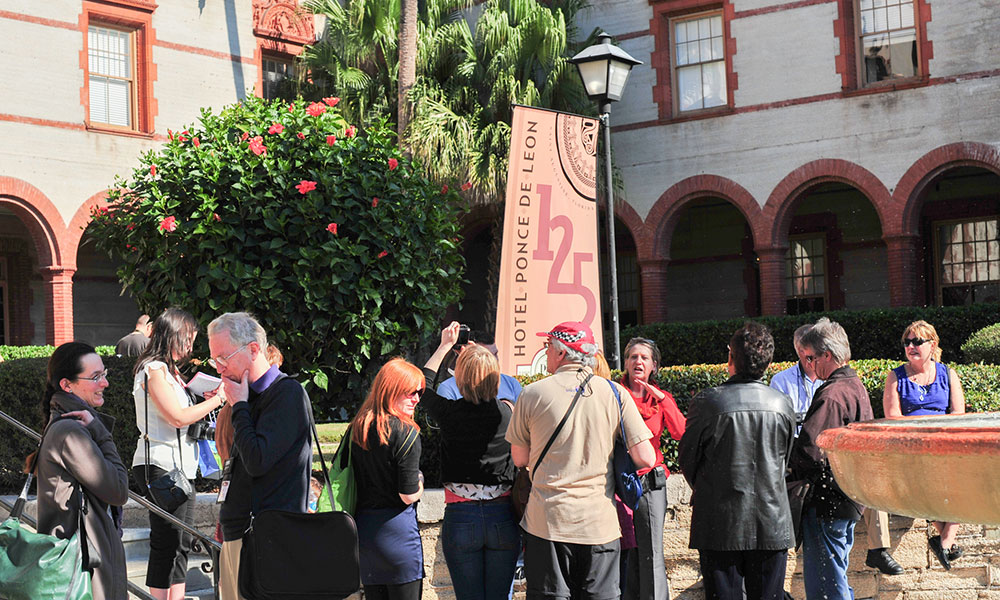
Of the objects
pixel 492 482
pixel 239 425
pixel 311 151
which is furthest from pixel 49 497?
pixel 311 151

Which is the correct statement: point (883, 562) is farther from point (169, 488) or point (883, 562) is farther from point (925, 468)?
point (169, 488)

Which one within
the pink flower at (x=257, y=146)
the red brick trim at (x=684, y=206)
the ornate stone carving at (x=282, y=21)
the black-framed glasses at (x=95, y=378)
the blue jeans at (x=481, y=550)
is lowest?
the blue jeans at (x=481, y=550)

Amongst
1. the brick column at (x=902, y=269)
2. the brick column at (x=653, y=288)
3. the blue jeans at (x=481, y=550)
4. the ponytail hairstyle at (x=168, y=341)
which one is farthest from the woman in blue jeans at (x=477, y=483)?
the brick column at (x=653, y=288)

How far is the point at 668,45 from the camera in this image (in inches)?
800

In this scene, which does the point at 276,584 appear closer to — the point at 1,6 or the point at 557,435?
the point at 557,435

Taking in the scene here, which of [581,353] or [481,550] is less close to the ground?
[581,353]

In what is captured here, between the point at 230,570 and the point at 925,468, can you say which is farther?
the point at 230,570

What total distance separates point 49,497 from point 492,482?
202 centimetres

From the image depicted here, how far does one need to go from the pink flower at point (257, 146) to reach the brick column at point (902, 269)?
12.2 metres

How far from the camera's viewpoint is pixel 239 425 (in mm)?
4383

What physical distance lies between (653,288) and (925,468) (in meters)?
17.0

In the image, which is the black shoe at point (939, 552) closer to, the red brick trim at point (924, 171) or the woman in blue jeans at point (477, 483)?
the woman in blue jeans at point (477, 483)

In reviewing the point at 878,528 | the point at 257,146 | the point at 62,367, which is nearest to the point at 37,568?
the point at 62,367

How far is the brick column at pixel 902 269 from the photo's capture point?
18.0m
